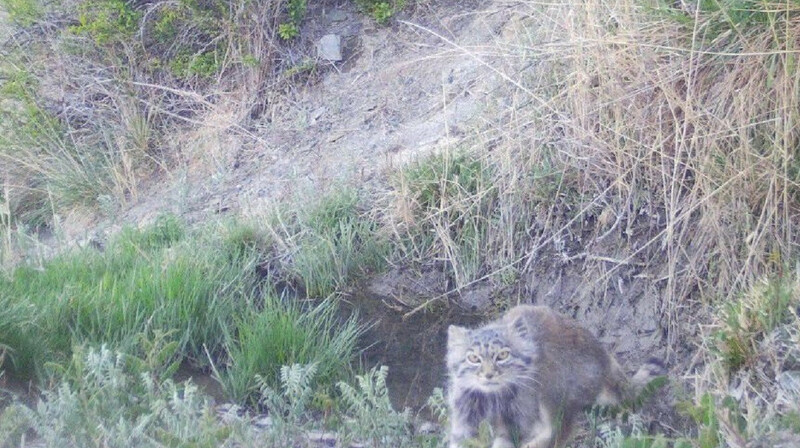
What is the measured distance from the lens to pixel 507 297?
7.60 metres

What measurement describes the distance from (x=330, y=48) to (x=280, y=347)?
452 cm

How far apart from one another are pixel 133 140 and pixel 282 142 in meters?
1.55

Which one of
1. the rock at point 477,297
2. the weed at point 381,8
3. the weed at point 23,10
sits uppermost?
the weed at point 23,10

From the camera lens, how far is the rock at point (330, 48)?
10.5 meters

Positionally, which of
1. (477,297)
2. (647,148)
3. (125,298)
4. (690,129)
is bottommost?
(477,297)

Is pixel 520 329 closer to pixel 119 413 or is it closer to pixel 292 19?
pixel 119 413

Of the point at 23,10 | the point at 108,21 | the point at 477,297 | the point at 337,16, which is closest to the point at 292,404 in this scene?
the point at 477,297

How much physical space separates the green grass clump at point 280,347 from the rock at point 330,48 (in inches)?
151

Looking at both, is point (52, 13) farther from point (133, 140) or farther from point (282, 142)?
point (282, 142)

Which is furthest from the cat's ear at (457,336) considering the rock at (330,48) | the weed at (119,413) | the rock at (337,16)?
the rock at (337,16)

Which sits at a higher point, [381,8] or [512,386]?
[512,386]

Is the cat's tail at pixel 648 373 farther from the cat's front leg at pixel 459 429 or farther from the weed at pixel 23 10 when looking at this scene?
the weed at pixel 23 10

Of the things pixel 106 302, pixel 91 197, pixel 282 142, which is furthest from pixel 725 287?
pixel 91 197

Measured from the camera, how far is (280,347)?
21.9 feet
